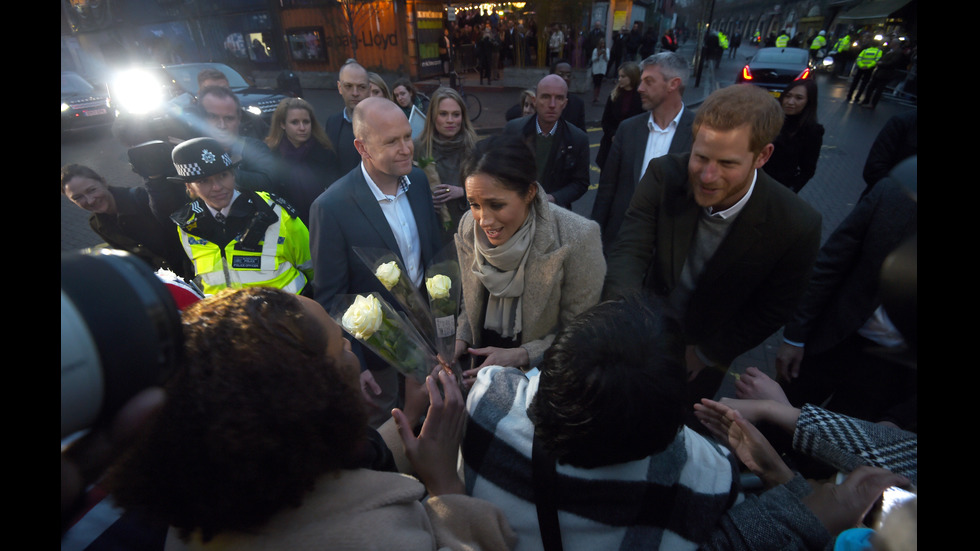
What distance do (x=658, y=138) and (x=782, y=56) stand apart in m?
12.9

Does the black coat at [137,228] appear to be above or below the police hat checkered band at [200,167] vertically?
below

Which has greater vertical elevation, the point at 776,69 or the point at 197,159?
the point at 776,69

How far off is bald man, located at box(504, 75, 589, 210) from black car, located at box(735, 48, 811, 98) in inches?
422

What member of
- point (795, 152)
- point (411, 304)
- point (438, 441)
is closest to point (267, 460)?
point (438, 441)

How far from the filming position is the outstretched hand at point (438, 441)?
3.98ft

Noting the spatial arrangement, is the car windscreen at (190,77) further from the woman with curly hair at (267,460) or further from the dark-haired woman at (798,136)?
the woman with curly hair at (267,460)

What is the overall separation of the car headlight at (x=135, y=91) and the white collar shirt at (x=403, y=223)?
23.9ft

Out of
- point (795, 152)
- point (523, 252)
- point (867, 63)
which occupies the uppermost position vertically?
point (867, 63)

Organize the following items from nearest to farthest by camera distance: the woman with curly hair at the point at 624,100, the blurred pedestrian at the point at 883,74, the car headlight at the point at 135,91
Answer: the woman with curly hair at the point at 624,100 < the car headlight at the point at 135,91 < the blurred pedestrian at the point at 883,74

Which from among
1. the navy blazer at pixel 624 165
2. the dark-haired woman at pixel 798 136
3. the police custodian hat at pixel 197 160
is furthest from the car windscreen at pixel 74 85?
the dark-haired woman at pixel 798 136

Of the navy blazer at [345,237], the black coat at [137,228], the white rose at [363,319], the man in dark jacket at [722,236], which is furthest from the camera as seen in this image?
the black coat at [137,228]

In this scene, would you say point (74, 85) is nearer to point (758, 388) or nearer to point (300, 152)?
point (300, 152)

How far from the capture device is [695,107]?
39.4ft

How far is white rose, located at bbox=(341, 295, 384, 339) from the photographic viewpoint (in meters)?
1.47
